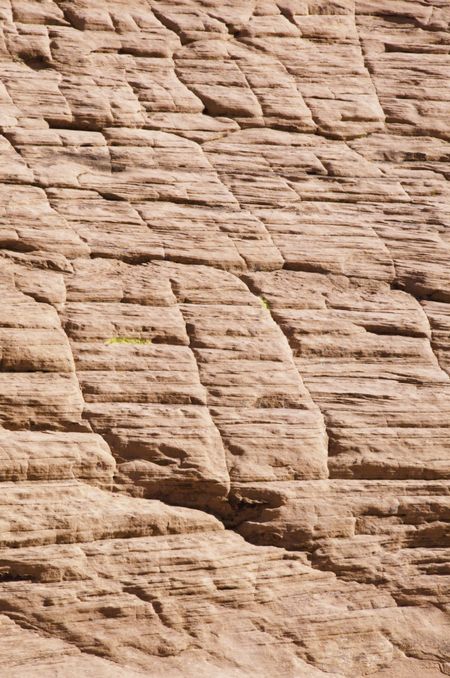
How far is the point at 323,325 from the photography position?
1303cm

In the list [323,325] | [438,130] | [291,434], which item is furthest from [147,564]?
[438,130]

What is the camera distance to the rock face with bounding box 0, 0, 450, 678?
35.0 feet

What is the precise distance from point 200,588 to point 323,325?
4.06 metres

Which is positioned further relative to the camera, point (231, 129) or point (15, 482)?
point (231, 129)

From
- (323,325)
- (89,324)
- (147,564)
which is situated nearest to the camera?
(147,564)

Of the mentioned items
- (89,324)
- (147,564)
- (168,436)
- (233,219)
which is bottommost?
(147,564)

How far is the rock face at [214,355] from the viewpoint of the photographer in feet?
35.0

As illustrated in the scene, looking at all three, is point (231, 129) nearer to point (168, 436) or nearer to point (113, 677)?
point (168, 436)

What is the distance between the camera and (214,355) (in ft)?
40.6

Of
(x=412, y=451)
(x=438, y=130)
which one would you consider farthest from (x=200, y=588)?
(x=438, y=130)

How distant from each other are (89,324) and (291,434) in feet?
9.50

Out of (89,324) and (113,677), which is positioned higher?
(89,324)

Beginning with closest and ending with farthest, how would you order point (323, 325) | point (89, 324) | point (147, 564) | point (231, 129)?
point (147, 564) < point (89, 324) < point (323, 325) < point (231, 129)

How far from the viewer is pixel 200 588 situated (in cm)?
1079
